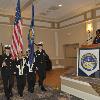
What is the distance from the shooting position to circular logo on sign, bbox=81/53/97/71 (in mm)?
4697

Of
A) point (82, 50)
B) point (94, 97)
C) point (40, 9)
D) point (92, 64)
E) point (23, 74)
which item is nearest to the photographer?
point (94, 97)

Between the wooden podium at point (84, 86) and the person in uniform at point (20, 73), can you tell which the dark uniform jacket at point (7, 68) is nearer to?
the person in uniform at point (20, 73)

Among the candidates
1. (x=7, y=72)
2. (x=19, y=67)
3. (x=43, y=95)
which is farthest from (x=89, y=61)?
(x=7, y=72)

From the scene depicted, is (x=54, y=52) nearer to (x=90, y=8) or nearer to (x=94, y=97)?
(x=90, y=8)

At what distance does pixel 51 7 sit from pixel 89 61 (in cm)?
688

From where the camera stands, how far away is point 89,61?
4.80 metres

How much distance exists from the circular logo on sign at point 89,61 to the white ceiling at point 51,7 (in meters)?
5.73

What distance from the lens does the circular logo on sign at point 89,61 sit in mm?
4697

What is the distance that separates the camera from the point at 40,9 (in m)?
11.5

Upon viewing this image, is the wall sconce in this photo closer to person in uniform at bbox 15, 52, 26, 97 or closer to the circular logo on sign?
person in uniform at bbox 15, 52, 26, 97

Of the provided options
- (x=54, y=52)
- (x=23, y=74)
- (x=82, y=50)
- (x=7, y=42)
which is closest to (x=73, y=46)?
(x=54, y=52)

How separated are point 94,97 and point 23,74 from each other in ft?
9.34

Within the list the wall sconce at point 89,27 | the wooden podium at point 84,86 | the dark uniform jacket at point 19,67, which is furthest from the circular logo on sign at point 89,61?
the wall sconce at point 89,27

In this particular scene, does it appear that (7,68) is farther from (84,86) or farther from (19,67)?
(84,86)
